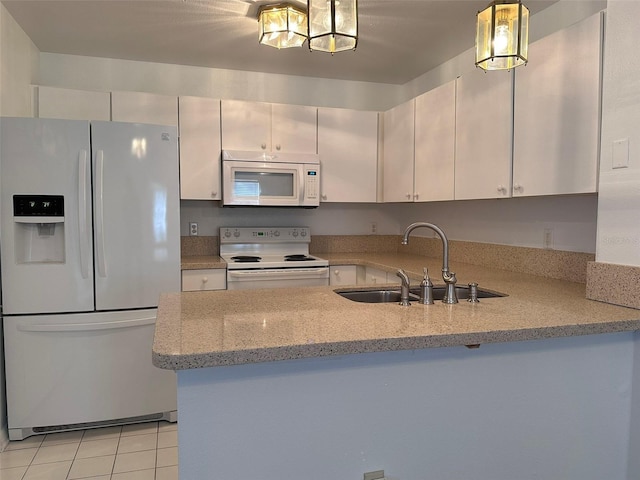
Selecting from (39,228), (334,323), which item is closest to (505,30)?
(334,323)

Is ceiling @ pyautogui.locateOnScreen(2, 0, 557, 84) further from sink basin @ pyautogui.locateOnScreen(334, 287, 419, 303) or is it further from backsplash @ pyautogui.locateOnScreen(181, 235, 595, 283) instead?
sink basin @ pyautogui.locateOnScreen(334, 287, 419, 303)

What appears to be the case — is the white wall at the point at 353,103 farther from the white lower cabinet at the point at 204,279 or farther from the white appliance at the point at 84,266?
the white appliance at the point at 84,266

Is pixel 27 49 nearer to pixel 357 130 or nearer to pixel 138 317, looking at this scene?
pixel 138 317

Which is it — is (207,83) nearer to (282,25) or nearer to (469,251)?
(282,25)

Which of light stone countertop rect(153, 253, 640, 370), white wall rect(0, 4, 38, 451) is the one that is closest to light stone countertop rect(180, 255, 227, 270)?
white wall rect(0, 4, 38, 451)

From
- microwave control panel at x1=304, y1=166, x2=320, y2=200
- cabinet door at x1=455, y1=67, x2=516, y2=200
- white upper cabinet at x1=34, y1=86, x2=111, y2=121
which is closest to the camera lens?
cabinet door at x1=455, y1=67, x2=516, y2=200

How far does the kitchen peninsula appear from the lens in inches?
47.9

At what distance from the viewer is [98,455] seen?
2.38 m

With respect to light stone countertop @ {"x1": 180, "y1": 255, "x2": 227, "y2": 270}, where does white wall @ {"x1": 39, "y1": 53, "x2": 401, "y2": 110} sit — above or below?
above

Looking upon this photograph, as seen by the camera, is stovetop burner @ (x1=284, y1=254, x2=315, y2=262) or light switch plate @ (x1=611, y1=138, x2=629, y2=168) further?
stovetop burner @ (x1=284, y1=254, x2=315, y2=262)

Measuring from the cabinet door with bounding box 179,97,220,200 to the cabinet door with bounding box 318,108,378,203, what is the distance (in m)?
0.81

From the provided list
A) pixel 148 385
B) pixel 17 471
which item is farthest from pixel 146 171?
pixel 17 471

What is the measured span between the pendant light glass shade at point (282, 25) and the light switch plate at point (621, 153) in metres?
1.56

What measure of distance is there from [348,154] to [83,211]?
1.97 meters
